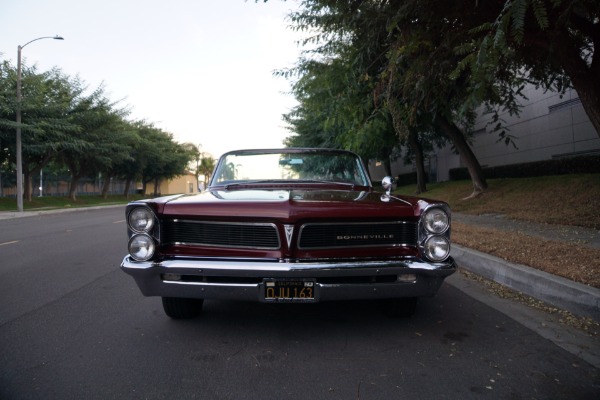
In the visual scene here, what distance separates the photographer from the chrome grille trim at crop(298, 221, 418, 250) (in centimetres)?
299

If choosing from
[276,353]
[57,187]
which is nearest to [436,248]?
[276,353]

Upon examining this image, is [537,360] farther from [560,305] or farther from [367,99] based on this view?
[367,99]

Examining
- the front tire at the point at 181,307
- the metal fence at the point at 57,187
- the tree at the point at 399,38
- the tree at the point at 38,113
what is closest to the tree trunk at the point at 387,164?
the tree at the point at 399,38

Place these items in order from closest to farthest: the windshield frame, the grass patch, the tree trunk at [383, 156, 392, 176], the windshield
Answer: the windshield frame
the windshield
the grass patch
the tree trunk at [383, 156, 392, 176]

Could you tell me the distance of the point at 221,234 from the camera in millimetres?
3029

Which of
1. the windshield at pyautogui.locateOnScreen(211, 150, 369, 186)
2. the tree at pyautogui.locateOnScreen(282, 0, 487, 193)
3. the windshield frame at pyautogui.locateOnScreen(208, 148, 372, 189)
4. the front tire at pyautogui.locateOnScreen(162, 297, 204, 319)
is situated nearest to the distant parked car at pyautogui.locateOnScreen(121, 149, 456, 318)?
the front tire at pyautogui.locateOnScreen(162, 297, 204, 319)

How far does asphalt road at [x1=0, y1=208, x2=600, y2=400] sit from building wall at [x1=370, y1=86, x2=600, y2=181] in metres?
11.5

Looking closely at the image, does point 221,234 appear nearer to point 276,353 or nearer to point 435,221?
point 276,353

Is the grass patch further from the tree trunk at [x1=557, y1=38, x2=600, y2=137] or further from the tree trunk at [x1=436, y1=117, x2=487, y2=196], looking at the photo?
the tree trunk at [x1=557, y1=38, x2=600, y2=137]

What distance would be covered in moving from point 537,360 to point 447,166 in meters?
26.8

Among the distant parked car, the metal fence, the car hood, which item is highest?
the car hood

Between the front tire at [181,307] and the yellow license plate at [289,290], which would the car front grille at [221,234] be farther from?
the front tire at [181,307]

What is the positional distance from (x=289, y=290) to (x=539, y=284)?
2789 millimetres

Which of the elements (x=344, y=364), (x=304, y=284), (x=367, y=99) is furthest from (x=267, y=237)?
(x=367, y=99)
